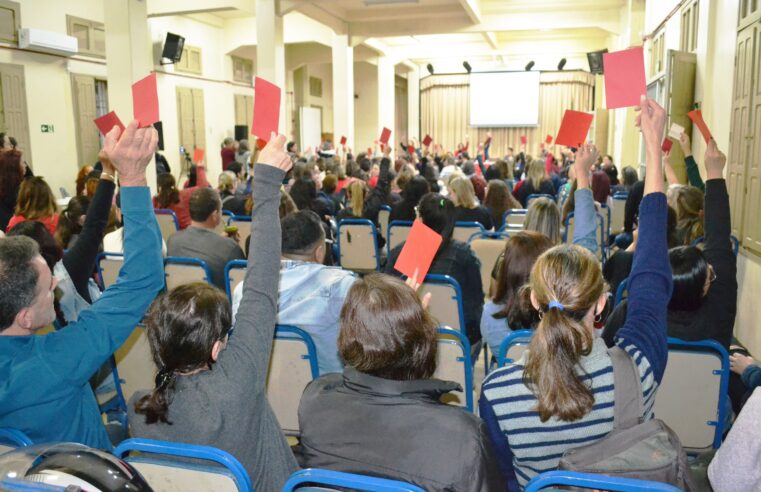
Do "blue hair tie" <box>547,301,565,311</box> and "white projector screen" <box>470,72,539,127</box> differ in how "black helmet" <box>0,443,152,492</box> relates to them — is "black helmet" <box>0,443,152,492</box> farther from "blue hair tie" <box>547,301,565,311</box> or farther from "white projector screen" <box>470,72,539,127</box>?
"white projector screen" <box>470,72,539,127</box>

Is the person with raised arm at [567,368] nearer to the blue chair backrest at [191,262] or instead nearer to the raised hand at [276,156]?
the raised hand at [276,156]

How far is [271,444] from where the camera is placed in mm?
1673

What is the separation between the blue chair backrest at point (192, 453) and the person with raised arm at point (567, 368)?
24.8 inches

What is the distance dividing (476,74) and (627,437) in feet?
64.5

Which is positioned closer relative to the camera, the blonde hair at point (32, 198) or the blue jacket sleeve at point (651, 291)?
the blue jacket sleeve at point (651, 291)

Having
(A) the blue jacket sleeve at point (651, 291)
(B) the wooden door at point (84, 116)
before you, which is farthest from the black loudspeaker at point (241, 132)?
(A) the blue jacket sleeve at point (651, 291)

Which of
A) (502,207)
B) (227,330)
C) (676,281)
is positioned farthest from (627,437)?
(502,207)

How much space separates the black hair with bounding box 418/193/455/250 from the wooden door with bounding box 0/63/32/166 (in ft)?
25.7

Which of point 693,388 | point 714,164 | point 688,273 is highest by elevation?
point 714,164

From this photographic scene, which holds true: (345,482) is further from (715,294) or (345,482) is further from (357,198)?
(357,198)

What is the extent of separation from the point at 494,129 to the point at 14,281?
20.3 m

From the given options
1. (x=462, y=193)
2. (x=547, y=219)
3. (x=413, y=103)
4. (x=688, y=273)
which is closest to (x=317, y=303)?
(x=688, y=273)

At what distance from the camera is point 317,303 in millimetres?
2633

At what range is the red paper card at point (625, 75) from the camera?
2.05 meters
